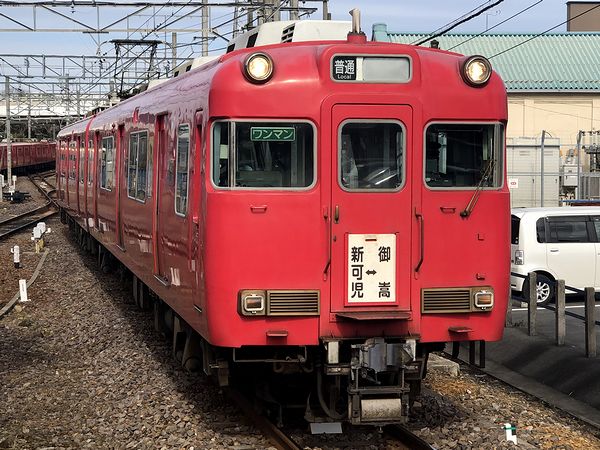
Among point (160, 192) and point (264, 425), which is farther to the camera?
point (160, 192)

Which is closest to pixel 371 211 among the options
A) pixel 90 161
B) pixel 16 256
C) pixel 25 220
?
pixel 90 161

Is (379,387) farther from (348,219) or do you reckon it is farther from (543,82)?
(543,82)

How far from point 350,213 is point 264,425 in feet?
6.29

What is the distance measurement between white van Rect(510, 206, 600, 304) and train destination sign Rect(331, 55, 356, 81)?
8.68m

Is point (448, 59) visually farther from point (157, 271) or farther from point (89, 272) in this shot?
point (89, 272)

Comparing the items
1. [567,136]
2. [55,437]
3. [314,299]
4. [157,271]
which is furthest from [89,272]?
[567,136]

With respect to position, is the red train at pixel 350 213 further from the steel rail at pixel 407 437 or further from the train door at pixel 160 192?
the train door at pixel 160 192

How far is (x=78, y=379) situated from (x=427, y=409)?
12.3ft

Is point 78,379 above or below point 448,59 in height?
below

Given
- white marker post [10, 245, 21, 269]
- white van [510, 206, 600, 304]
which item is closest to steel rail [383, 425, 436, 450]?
white van [510, 206, 600, 304]

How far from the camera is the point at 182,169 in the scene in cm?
817

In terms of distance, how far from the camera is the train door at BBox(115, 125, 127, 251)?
495 inches

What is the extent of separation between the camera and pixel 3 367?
10602 millimetres

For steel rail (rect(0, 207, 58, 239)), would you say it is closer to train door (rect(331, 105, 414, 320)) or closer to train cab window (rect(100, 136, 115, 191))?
train cab window (rect(100, 136, 115, 191))
